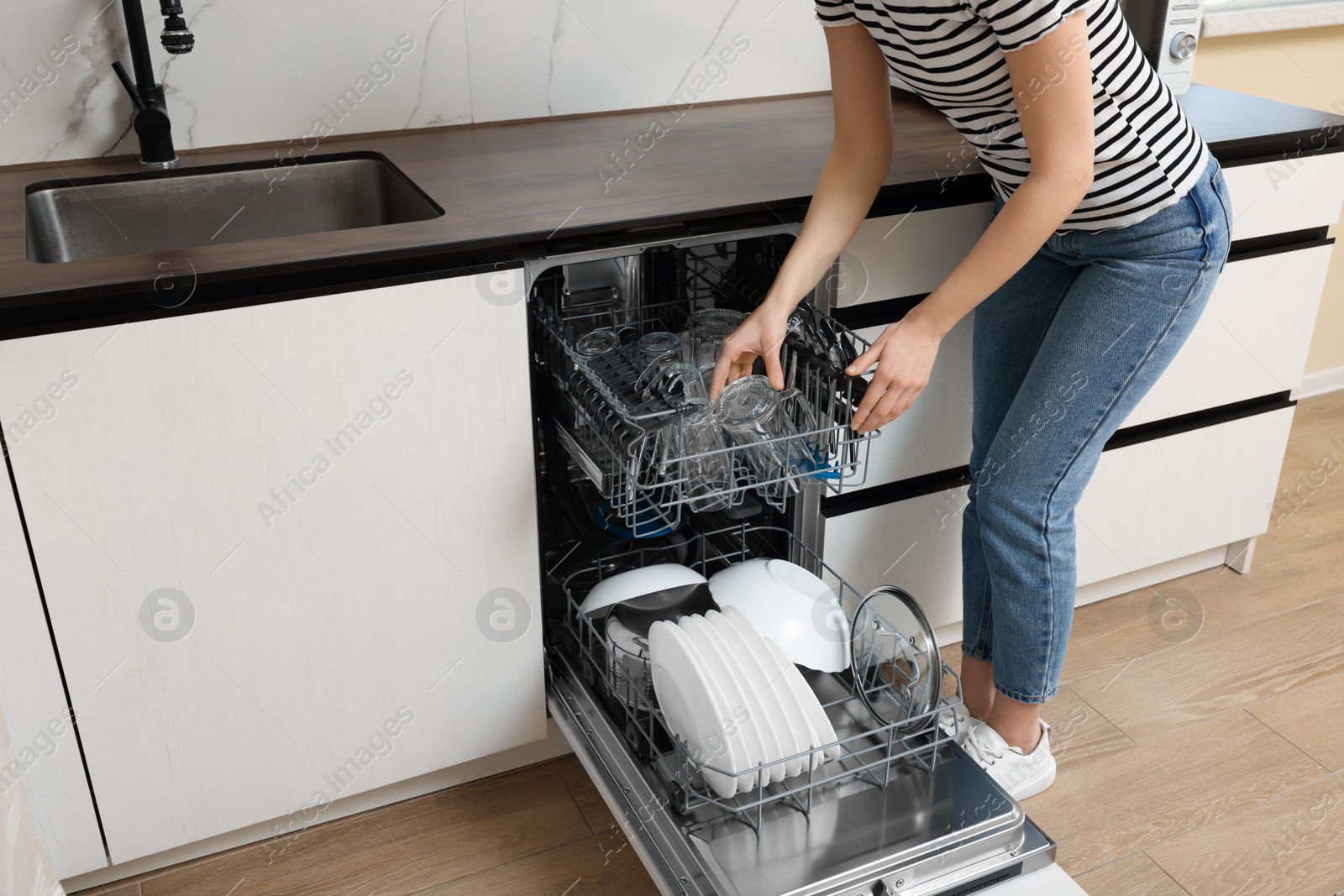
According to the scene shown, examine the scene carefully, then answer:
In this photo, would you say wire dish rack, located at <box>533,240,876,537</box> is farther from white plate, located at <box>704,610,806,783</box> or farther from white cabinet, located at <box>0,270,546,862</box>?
white plate, located at <box>704,610,806,783</box>

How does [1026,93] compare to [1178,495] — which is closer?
[1026,93]

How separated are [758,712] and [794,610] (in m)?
0.22

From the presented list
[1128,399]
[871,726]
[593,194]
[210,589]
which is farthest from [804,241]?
[210,589]

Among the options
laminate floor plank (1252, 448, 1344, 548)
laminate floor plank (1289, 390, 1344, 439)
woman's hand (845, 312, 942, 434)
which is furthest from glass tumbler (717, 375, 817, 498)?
laminate floor plank (1289, 390, 1344, 439)

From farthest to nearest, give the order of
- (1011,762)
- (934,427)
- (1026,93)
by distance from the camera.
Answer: (934,427), (1011,762), (1026,93)

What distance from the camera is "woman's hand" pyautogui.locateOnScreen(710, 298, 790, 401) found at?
1326mm

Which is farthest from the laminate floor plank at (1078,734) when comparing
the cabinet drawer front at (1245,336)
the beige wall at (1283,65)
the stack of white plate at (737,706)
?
the beige wall at (1283,65)

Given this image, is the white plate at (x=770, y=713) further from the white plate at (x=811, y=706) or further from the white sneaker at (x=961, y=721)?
the white sneaker at (x=961, y=721)

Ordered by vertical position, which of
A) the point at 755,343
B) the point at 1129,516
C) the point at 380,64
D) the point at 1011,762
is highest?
the point at 380,64

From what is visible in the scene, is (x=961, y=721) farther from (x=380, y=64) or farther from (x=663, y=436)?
(x=380, y=64)

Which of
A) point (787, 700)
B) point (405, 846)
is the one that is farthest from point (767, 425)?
point (405, 846)

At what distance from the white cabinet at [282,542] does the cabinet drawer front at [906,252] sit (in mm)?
475

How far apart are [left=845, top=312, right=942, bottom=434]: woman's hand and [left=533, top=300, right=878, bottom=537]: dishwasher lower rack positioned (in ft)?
0.08

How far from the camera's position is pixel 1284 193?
68.8 inches
